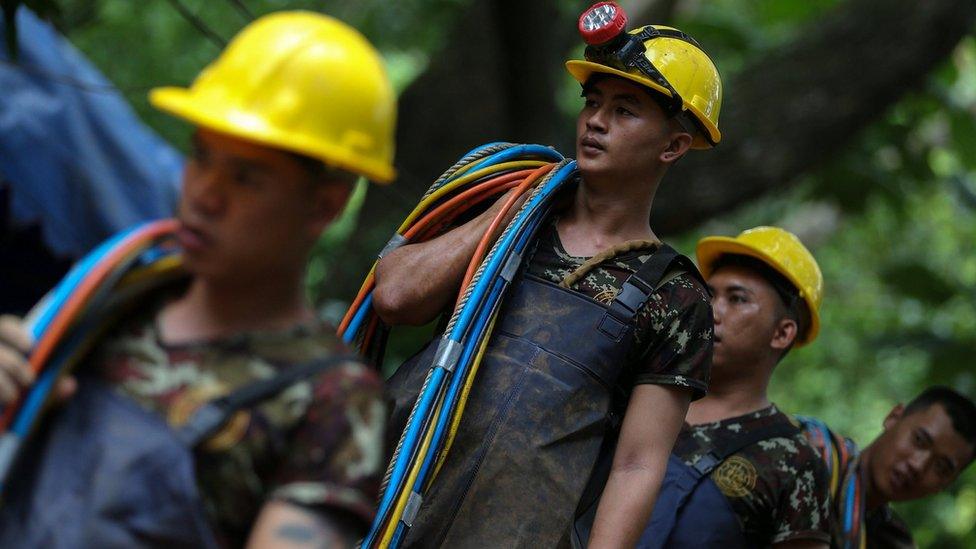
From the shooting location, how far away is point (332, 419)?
244 cm

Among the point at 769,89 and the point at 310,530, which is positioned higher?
the point at 769,89

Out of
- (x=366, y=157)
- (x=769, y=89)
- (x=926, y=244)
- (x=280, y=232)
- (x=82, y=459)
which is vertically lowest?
(x=82, y=459)

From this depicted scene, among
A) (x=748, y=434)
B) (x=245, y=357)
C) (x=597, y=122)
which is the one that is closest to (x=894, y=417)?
(x=748, y=434)

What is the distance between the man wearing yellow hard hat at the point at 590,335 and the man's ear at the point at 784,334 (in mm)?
1182

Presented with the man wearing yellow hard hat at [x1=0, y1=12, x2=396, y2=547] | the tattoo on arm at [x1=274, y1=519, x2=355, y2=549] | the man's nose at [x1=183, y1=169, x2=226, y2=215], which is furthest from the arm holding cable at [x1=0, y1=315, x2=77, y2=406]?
the tattoo on arm at [x1=274, y1=519, x2=355, y2=549]

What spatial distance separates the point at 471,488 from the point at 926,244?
1116cm

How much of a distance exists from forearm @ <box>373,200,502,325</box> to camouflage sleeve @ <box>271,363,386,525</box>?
121cm

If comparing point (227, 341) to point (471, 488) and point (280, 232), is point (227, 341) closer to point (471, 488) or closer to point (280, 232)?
point (280, 232)

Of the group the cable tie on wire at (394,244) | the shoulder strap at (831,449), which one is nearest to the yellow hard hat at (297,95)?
the cable tie on wire at (394,244)

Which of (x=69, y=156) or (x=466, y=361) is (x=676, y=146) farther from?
(x=69, y=156)

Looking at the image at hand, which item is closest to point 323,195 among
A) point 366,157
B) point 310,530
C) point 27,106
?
point 366,157

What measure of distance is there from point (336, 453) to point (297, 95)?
60 centimetres

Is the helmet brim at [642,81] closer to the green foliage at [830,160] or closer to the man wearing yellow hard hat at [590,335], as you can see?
the man wearing yellow hard hat at [590,335]

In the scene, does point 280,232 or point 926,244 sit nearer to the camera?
point 280,232
